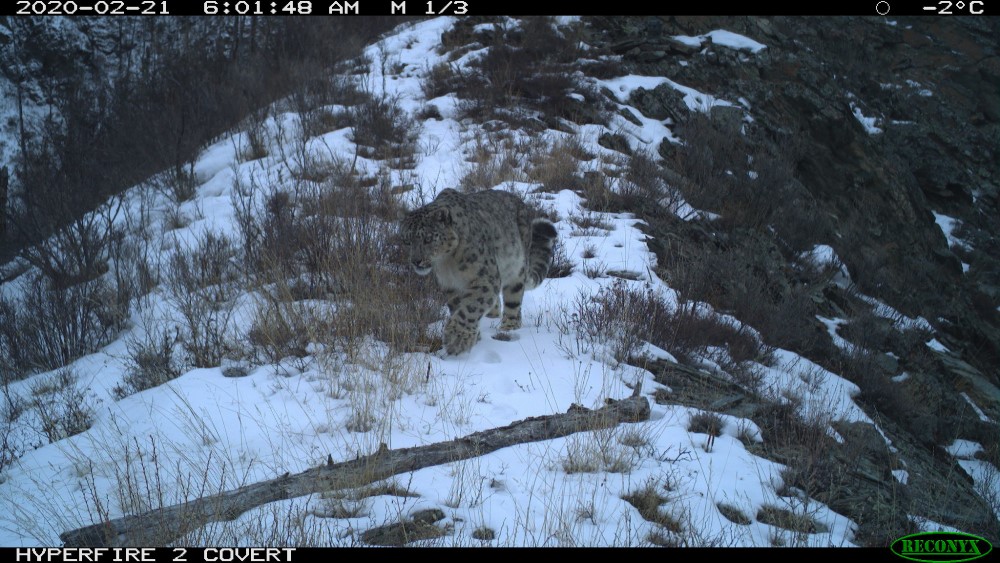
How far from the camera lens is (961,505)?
5.34 meters

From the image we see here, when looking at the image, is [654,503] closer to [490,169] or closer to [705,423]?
[705,423]

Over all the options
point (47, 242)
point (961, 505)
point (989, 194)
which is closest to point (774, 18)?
point (989, 194)

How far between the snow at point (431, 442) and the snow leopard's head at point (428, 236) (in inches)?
34.5

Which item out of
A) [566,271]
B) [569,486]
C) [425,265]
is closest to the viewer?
[569,486]

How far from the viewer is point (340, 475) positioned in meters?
3.79

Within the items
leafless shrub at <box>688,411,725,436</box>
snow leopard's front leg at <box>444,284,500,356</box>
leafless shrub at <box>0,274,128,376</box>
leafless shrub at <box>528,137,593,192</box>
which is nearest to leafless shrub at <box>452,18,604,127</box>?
leafless shrub at <box>528,137,593,192</box>

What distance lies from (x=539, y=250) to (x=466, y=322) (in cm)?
206

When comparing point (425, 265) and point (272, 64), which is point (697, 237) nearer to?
point (425, 265)

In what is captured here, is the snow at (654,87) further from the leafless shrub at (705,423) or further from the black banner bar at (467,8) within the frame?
the leafless shrub at (705,423)

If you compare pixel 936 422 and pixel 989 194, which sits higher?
pixel 989 194

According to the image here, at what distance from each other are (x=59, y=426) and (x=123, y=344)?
1.92m

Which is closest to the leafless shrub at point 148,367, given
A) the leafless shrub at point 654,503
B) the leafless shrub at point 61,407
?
the leafless shrub at point 61,407

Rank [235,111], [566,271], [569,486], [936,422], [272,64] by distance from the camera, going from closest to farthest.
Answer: [569,486], [936,422], [566,271], [235,111], [272,64]

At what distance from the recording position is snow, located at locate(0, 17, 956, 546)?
3.62 meters
